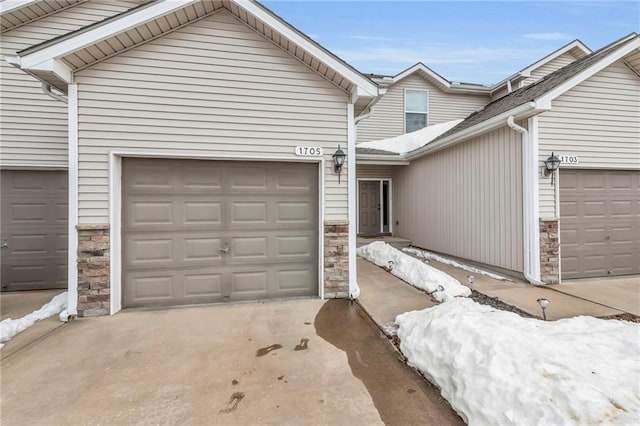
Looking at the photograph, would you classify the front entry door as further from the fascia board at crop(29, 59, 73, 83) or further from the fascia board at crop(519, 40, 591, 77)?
the fascia board at crop(29, 59, 73, 83)

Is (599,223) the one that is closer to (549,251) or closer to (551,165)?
(549,251)

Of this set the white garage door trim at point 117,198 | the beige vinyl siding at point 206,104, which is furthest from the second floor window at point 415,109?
the white garage door trim at point 117,198

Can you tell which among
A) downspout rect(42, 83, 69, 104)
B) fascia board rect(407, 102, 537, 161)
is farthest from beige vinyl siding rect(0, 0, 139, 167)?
fascia board rect(407, 102, 537, 161)

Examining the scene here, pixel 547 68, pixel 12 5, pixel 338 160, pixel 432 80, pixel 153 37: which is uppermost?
pixel 547 68

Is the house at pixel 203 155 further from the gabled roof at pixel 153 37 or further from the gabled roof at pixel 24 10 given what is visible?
the gabled roof at pixel 24 10

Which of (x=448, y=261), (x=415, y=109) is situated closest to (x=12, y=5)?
(x=448, y=261)

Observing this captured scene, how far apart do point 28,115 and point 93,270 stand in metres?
3.59

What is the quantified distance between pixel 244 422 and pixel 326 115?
395 cm

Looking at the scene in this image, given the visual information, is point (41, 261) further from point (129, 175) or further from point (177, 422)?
point (177, 422)

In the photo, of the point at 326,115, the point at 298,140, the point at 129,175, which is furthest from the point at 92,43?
the point at 326,115

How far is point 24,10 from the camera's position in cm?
515

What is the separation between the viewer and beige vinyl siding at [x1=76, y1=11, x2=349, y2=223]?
3.93 meters

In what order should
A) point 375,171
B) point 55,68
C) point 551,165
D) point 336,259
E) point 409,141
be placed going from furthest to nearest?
point 375,171 → point 409,141 → point 551,165 → point 336,259 → point 55,68

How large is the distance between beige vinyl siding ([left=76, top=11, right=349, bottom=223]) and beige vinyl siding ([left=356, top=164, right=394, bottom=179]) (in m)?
5.89
